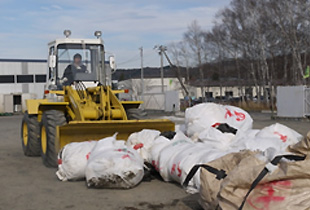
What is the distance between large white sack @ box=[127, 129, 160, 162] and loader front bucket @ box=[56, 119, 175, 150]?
2.24 ft

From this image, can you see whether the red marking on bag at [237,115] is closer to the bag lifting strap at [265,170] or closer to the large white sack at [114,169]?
the large white sack at [114,169]

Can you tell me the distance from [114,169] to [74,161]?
0.96m

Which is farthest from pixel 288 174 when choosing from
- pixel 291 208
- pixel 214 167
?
pixel 214 167

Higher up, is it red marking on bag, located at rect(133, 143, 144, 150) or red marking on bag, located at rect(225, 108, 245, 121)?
red marking on bag, located at rect(225, 108, 245, 121)

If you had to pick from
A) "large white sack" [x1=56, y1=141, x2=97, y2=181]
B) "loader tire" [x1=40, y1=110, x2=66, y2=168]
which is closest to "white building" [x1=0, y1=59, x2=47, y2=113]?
"loader tire" [x1=40, y1=110, x2=66, y2=168]

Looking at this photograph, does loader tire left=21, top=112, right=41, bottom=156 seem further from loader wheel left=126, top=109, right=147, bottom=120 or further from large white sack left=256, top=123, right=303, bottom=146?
large white sack left=256, top=123, right=303, bottom=146

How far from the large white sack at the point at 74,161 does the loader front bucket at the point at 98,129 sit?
28.6 inches

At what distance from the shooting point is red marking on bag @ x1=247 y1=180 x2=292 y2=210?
12.0 ft

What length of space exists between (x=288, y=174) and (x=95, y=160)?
2943 millimetres

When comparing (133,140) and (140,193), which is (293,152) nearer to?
(140,193)

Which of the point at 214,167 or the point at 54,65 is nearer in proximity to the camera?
the point at 214,167

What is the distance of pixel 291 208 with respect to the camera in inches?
140

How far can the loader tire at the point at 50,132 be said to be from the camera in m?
7.96

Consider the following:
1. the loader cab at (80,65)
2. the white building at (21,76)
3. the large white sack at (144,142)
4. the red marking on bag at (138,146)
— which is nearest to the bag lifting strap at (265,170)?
the large white sack at (144,142)
